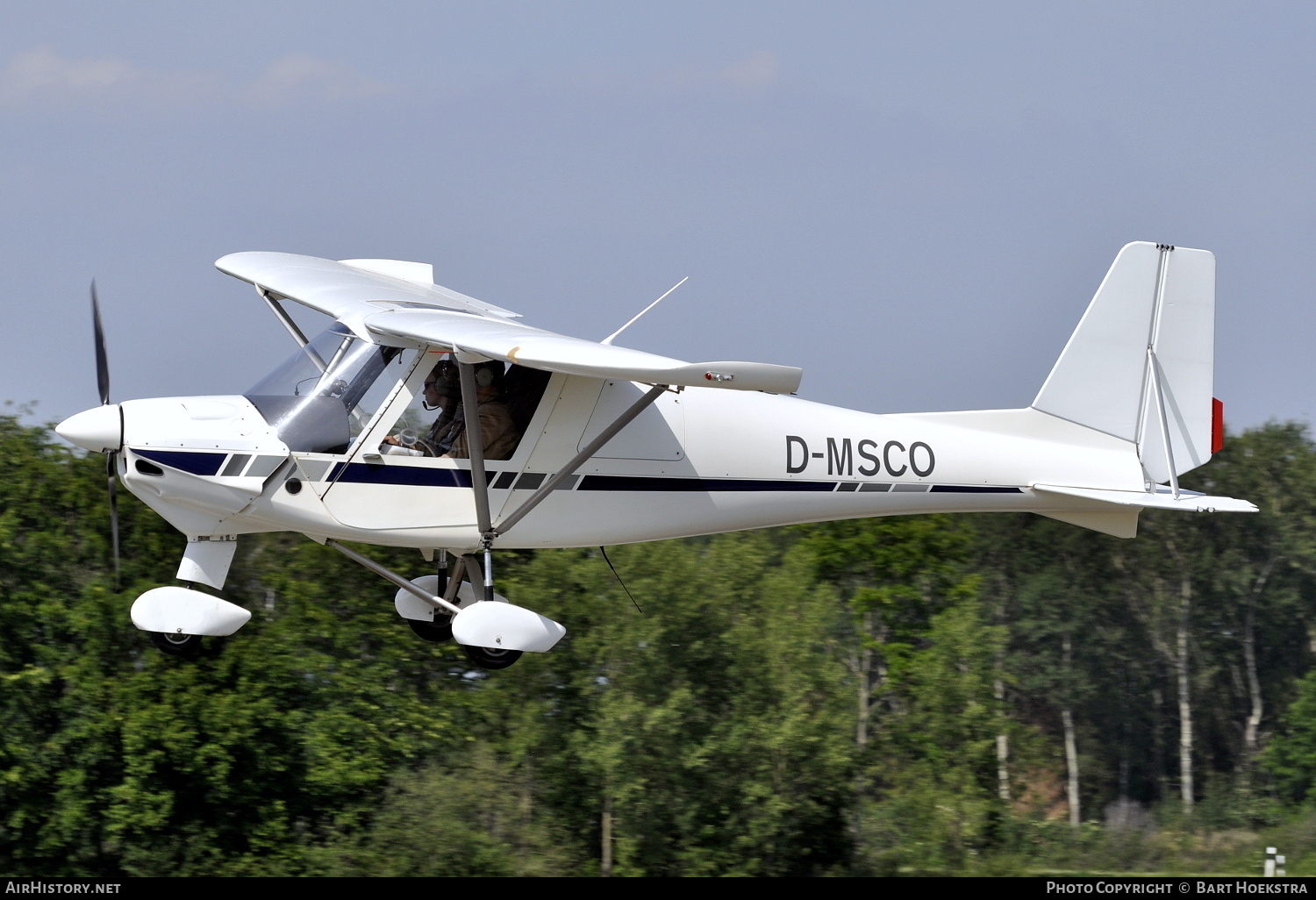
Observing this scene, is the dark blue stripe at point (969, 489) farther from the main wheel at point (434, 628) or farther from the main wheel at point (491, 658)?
the main wheel at point (434, 628)

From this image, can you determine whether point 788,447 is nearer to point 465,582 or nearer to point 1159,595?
point 465,582

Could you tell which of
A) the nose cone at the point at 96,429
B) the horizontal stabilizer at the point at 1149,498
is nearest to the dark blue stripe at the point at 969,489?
the horizontal stabilizer at the point at 1149,498

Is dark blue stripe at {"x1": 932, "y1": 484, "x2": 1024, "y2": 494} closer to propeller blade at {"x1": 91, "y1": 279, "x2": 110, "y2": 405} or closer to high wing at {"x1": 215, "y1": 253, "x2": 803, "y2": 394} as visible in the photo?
high wing at {"x1": 215, "y1": 253, "x2": 803, "y2": 394}

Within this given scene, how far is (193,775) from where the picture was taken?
24.4 m

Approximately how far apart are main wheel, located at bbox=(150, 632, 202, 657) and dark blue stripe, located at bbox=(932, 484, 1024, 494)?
19.2ft

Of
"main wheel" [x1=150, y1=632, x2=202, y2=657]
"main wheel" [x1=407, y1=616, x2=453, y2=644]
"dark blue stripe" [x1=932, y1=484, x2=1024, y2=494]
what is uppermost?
"dark blue stripe" [x1=932, y1=484, x2=1024, y2=494]

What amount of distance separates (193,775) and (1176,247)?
18.4m

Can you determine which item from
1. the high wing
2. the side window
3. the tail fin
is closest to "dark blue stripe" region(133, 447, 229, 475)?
the side window

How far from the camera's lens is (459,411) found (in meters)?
10.2

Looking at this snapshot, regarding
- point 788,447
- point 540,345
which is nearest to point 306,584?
point 788,447

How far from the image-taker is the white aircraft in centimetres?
972

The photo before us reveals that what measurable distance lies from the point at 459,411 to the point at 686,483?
5.99ft

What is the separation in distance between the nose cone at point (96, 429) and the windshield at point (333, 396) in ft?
3.03

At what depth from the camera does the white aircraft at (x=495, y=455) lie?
9719mm
